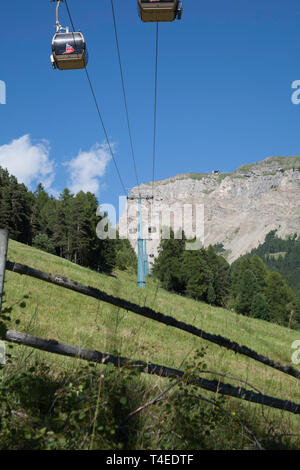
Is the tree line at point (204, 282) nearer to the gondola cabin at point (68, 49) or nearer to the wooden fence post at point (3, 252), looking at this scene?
the gondola cabin at point (68, 49)

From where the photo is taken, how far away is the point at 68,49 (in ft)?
41.1

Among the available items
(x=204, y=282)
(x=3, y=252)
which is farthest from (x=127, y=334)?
(x=204, y=282)

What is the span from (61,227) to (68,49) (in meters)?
48.2

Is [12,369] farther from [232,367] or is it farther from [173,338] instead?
[173,338]

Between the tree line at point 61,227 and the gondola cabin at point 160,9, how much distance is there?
4390cm

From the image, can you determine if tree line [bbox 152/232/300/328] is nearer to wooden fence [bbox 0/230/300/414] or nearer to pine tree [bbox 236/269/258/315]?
pine tree [bbox 236/269/258/315]

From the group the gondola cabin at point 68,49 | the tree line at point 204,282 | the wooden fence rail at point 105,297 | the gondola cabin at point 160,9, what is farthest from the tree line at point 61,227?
the wooden fence rail at point 105,297

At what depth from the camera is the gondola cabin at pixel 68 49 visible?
12445mm

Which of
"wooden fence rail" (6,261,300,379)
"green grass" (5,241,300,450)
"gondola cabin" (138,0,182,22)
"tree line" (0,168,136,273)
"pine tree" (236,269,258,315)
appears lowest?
"green grass" (5,241,300,450)

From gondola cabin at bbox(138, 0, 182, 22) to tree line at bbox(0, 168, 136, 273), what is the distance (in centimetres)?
4390

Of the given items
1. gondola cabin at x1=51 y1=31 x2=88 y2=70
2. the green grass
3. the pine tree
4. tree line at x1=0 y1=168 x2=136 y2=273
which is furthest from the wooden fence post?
the pine tree

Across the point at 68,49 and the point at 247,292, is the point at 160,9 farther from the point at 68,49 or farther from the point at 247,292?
the point at 247,292

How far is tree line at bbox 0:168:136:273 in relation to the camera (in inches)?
2160
